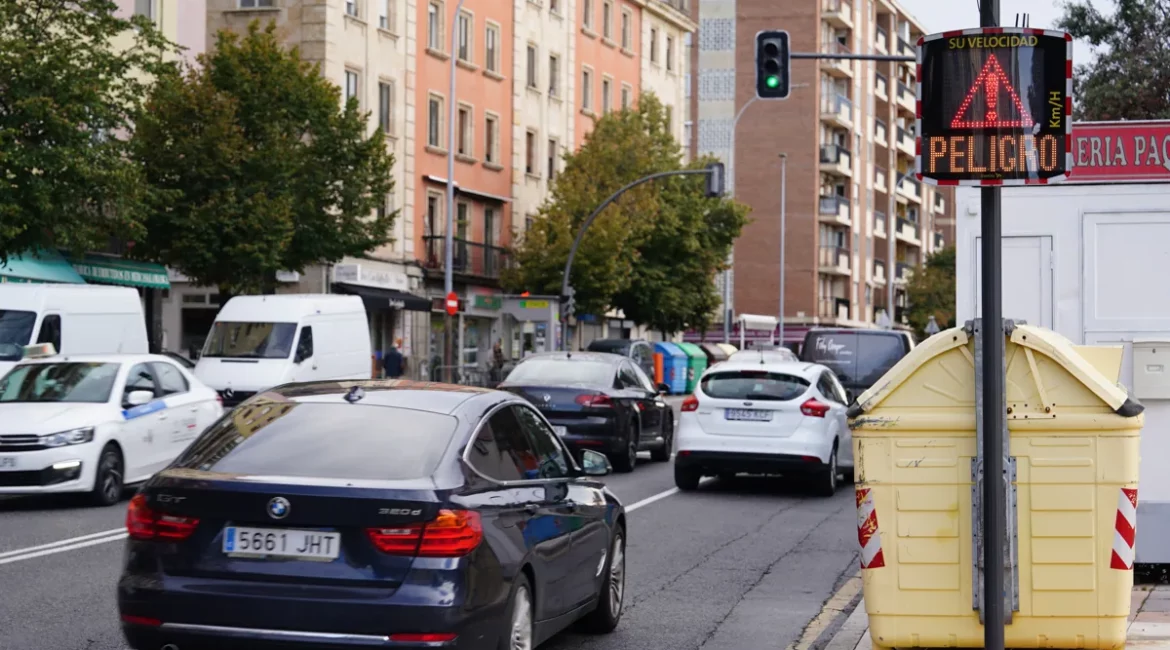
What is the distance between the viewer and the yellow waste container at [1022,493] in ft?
25.5

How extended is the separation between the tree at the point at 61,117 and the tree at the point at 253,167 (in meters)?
6.04

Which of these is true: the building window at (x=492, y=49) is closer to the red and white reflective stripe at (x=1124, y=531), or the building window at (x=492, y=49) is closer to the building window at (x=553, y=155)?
the building window at (x=553, y=155)

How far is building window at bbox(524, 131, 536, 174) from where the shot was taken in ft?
196

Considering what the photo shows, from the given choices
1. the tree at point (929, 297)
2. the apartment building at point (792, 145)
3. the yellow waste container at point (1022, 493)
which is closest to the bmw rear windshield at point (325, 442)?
the yellow waste container at point (1022, 493)

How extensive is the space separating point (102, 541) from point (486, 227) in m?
43.0

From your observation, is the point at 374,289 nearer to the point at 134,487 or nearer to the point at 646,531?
the point at 134,487

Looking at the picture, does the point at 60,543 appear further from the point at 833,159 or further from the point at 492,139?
the point at 833,159

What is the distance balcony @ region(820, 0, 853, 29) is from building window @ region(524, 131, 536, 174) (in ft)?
108

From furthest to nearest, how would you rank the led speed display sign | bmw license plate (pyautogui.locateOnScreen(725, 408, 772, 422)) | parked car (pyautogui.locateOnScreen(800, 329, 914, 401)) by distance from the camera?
parked car (pyautogui.locateOnScreen(800, 329, 914, 401)), bmw license plate (pyautogui.locateOnScreen(725, 408, 772, 422)), the led speed display sign

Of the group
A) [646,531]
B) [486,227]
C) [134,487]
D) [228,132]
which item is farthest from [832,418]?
[486,227]

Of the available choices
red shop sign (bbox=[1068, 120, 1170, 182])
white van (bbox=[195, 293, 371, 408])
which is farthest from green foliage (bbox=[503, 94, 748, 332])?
red shop sign (bbox=[1068, 120, 1170, 182])

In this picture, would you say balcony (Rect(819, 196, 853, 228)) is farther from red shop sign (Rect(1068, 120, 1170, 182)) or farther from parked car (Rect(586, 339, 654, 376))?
red shop sign (Rect(1068, 120, 1170, 182))

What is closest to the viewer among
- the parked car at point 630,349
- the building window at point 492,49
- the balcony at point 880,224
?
the parked car at point 630,349

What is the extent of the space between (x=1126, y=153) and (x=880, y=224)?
91.7 m
